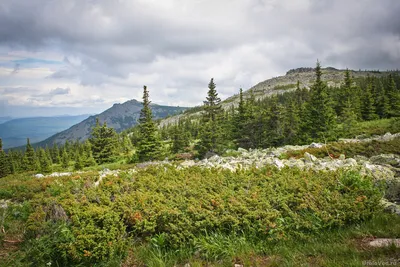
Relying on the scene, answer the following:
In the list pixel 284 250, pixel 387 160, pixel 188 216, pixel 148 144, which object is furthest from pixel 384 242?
pixel 148 144

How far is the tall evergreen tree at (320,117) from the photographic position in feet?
96.3

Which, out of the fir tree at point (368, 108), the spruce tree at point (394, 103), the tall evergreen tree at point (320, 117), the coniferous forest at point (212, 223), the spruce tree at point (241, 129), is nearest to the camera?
the coniferous forest at point (212, 223)

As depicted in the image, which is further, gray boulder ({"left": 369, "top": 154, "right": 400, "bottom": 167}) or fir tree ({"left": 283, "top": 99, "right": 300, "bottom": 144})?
fir tree ({"left": 283, "top": 99, "right": 300, "bottom": 144})

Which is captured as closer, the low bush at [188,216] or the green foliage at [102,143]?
the low bush at [188,216]

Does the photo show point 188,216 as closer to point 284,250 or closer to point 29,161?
point 284,250

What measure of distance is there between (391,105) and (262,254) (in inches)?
2217

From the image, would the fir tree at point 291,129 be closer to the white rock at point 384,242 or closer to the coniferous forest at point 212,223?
the coniferous forest at point 212,223

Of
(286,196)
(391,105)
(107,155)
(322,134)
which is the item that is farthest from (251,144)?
(391,105)

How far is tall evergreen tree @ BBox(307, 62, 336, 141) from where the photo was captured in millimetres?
29344

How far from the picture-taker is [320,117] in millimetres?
29641

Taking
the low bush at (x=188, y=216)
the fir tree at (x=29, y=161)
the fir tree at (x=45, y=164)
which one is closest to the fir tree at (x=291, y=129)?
the low bush at (x=188, y=216)

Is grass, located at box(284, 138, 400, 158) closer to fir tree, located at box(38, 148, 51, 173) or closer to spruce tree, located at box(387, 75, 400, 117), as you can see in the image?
spruce tree, located at box(387, 75, 400, 117)

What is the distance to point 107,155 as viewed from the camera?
39.9m

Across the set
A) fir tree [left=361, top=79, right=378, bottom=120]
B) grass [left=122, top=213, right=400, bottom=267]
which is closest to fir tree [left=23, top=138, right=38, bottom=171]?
grass [left=122, top=213, right=400, bottom=267]
